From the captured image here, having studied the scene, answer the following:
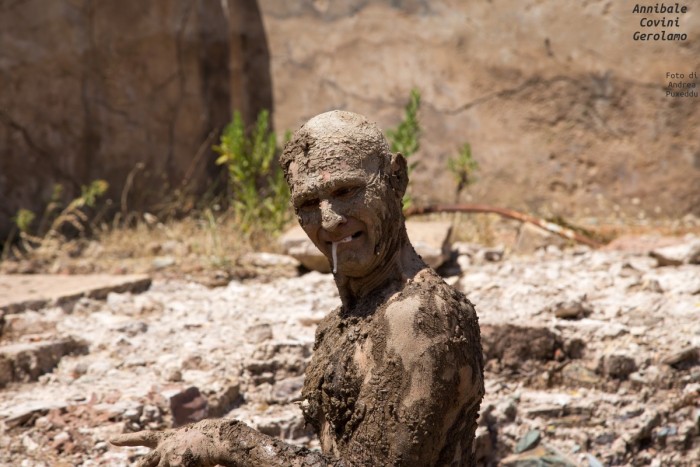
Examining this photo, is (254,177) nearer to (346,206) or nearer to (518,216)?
(518,216)

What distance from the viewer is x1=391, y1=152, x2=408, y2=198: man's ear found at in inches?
101

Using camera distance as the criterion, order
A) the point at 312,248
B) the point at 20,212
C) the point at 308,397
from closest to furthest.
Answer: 1. the point at 308,397
2. the point at 312,248
3. the point at 20,212

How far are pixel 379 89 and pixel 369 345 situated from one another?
5.50m

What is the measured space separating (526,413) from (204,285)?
7.60ft

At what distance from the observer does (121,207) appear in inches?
304

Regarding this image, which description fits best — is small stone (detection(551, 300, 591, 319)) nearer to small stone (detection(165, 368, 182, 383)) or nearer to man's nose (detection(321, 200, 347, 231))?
small stone (detection(165, 368, 182, 383))

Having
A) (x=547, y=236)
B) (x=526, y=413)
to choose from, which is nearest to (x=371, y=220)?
(x=526, y=413)

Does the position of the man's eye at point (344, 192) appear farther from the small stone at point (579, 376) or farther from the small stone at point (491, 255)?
the small stone at point (491, 255)

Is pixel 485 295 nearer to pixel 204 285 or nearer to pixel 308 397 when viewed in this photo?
pixel 204 285

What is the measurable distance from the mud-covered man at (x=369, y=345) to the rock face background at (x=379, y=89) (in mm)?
5083

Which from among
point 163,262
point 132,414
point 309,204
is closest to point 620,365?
point 132,414

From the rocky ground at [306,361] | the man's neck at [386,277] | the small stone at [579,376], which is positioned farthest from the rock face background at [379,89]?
the man's neck at [386,277]

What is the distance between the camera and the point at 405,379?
2348mm

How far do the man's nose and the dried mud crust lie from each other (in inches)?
9.4
